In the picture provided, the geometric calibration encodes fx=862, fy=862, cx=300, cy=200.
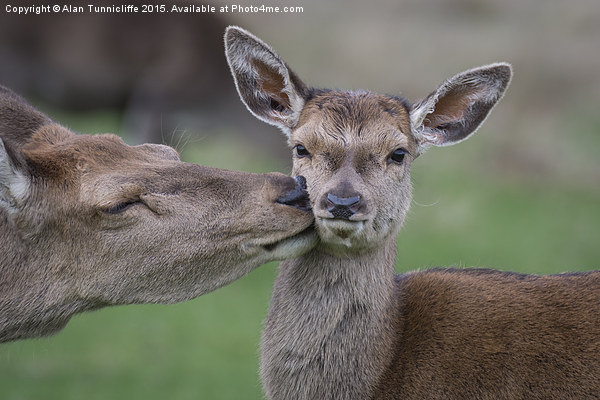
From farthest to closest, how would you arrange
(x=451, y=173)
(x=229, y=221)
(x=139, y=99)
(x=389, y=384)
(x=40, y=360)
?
(x=451, y=173)
(x=139, y=99)
(x=40, y=360)
(x=389, y=384)
(x=229, y=221)

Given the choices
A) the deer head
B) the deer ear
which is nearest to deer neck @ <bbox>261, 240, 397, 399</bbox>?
the deer head

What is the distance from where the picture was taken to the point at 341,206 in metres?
4.84

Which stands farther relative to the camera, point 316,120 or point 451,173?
point 451,173

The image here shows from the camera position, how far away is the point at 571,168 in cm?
1912

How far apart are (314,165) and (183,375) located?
19.6 ft

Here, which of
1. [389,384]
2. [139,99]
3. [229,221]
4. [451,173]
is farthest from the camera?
[451,173]

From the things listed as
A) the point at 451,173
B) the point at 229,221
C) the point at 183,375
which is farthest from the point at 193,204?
the point at 451,173

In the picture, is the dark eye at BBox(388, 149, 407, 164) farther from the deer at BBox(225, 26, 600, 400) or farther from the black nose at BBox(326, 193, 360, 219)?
the black nose at BBox(326, 193, 360, 219)

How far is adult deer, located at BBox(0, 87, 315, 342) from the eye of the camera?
487cm

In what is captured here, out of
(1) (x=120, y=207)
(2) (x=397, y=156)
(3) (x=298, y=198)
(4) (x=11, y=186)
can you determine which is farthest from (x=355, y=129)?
(4) (x=11, y=186)

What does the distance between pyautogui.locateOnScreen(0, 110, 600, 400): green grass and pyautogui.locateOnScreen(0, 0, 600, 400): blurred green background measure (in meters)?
0.03

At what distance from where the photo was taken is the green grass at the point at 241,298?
1017 cm

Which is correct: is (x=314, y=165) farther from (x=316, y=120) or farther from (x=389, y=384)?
(x=389, y=384)

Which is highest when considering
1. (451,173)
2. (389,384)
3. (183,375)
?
(389,384)
